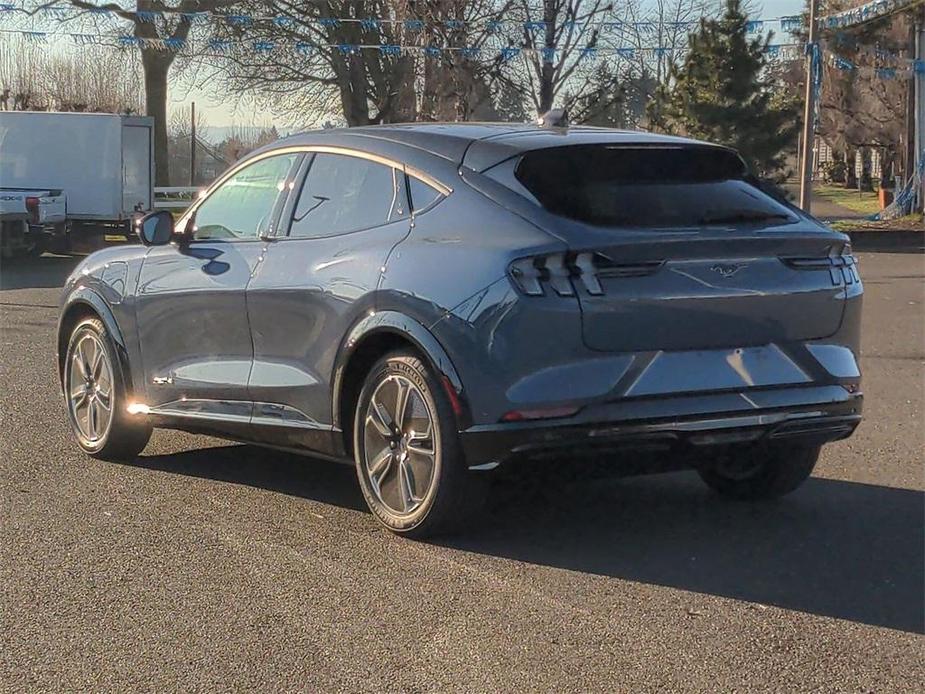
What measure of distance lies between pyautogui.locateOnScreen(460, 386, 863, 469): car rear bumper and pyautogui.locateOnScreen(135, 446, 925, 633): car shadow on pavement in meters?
Answer: 0.31

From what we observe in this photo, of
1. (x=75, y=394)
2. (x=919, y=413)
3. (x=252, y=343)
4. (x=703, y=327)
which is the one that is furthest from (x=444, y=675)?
(x=919, y=413)

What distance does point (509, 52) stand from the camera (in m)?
28.9

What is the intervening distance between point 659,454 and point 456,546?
Result: 89 centimetres

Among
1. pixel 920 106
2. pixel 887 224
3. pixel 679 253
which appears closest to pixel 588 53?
pixel 887 224

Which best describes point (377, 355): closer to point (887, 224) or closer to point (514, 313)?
point (514, 313)

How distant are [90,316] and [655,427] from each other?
11.5 feet

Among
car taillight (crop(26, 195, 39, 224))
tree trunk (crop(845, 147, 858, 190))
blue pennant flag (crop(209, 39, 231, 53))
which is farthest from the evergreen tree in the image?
tree trunk (crop(845, 147, 858, 190))

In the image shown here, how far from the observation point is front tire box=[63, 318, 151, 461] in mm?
7008

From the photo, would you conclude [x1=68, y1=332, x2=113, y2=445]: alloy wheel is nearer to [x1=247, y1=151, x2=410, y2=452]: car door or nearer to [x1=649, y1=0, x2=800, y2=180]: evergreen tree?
[x1=247, y1=151, x2=410, y2=452]: car door

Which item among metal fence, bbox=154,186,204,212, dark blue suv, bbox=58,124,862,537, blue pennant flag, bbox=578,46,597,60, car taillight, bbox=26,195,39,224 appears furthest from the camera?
metal fence, bbox=154,186,204,212

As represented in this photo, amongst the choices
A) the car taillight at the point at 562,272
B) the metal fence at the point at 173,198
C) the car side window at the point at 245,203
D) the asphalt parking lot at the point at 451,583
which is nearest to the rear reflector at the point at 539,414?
the car taillight at the point at 562,272

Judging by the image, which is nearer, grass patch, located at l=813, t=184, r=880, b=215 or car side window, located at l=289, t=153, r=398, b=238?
car side window, located at l=289, t=153, r=398, b=238

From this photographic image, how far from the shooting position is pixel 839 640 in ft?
14.2

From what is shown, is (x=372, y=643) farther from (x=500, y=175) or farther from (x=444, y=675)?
(x=500, y=175)
